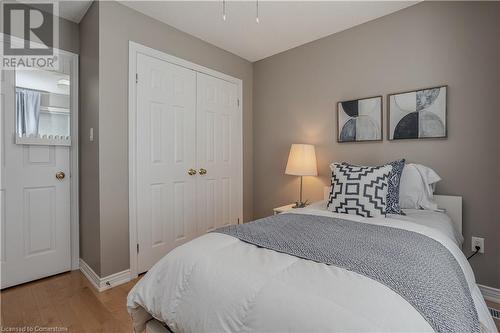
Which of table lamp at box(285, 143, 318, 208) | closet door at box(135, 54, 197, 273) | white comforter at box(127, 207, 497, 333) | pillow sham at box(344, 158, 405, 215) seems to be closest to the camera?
white comforter at box(127, 207, 497, 333)

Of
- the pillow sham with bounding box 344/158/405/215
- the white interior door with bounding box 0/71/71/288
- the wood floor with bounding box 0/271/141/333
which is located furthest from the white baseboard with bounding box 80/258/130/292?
the pillow sham with bounding box 344/158/405/215

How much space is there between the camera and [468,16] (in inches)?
→ 77.4

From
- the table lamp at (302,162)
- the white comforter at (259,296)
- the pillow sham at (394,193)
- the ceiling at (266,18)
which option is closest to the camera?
the white comforter at (259,296)

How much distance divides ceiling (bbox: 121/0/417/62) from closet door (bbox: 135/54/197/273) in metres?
0.42

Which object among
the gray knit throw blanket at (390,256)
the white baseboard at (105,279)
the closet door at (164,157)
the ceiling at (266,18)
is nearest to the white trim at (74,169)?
the white baseboard at (105,279)

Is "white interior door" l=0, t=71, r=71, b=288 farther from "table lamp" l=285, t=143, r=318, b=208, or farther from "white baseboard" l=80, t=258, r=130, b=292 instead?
"table lamp" l=285, t=143, r=318, b=208

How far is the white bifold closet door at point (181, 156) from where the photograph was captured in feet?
7.89

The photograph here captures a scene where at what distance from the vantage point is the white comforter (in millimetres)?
723

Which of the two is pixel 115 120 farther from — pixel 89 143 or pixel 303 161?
pixel 303 161

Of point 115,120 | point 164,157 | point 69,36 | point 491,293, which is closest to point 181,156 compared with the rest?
point 164,157

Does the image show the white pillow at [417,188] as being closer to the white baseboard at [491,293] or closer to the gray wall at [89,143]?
the white baseboard at [491,293]

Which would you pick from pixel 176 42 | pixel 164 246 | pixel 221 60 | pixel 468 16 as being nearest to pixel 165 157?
pixel 164 246

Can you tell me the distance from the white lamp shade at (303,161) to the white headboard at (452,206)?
1.06 meters

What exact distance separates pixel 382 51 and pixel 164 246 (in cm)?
274
